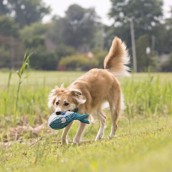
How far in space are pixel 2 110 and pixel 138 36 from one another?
47.1 m

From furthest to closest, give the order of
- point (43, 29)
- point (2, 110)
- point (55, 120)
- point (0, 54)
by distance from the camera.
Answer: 1. point (43, 29)
2. point (0, 54)
3. point (2, 110)
4. point (55, 120)

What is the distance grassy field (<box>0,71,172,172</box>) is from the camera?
411 cm

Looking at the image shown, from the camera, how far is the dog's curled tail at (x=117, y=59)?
9164 mm

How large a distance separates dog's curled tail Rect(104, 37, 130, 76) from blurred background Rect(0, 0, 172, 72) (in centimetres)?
3874

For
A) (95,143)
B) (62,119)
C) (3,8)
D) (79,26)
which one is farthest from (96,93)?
(3,8)

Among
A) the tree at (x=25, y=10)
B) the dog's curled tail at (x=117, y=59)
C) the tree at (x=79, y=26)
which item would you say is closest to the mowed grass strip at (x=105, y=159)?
the dog's curled tail at (x=117, y=59)

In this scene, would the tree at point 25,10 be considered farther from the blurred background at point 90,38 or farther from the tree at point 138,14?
the tree at point 138,14

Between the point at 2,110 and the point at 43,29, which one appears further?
the point at 43,29

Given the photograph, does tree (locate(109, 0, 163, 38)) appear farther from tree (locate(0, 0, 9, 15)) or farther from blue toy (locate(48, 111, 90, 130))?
blue toy (locate(48, 111, 90, 130))

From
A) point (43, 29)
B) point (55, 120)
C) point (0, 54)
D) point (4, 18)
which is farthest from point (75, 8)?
point (55, 120)

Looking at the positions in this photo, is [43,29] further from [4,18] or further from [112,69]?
[112,69]

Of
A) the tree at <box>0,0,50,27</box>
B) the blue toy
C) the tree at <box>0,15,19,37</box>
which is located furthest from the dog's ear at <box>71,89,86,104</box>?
the tree at <box>0,0,50,27</box>

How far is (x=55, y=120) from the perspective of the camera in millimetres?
6844

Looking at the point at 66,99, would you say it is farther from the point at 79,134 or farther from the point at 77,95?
the point at 79,134
